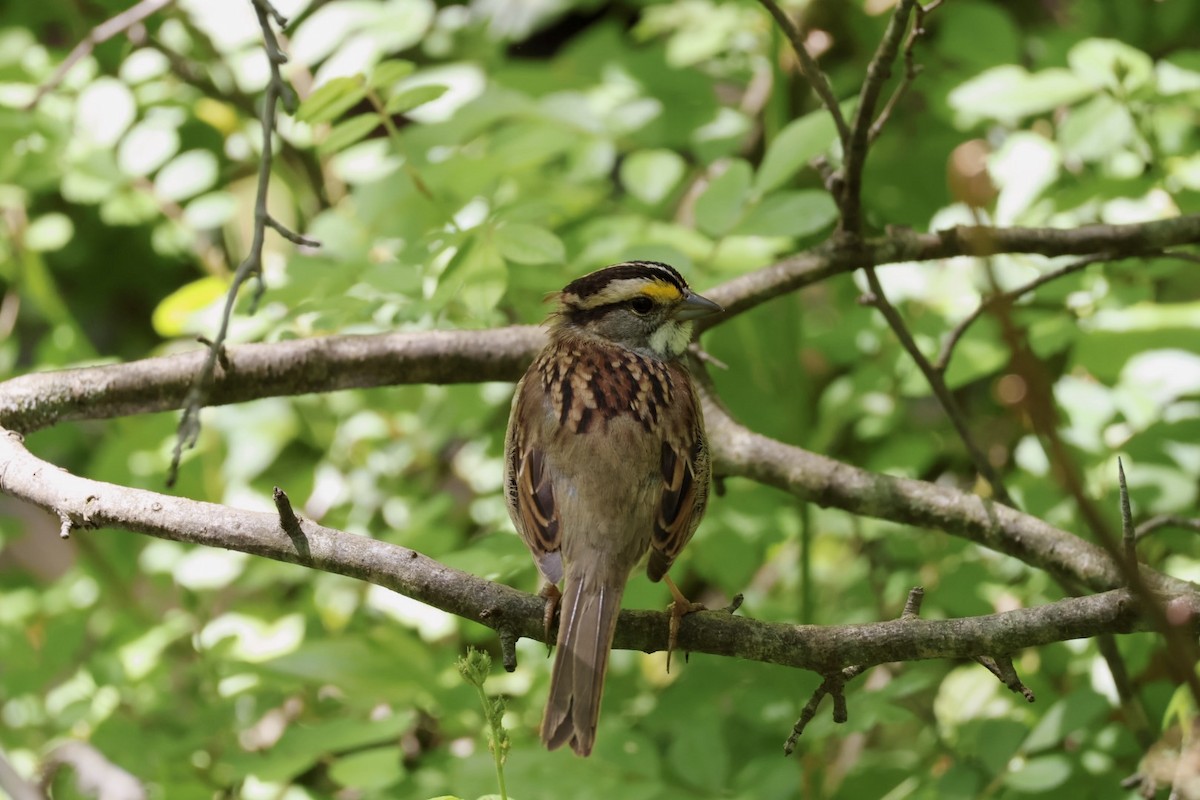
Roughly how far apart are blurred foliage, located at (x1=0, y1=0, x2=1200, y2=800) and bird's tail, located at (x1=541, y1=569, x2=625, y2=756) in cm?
48

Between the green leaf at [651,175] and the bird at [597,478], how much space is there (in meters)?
0.71

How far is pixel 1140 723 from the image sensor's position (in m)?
3.37

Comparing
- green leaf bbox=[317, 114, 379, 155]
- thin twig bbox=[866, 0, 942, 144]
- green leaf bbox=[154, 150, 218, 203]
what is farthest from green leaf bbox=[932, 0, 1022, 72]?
green leaf bbox=[154, 150, 218, 203]

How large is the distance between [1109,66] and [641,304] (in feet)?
5.12

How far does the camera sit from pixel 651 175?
14.5 ft

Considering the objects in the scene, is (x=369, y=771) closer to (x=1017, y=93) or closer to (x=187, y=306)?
(x=187, y=306)

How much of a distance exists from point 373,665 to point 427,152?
1.76 metres

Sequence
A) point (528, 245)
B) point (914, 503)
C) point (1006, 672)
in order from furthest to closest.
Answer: point (528, 245) < point (914, 503) < point (1006, 672)

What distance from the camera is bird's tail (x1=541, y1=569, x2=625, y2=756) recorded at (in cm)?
257

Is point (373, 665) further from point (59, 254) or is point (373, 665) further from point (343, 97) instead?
point (59, 254)

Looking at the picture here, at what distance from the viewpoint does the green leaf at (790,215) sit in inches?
137

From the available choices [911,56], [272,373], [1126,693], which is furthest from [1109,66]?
[272,373]

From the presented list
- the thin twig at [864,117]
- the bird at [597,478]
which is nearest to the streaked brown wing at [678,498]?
the bird at [597,478]

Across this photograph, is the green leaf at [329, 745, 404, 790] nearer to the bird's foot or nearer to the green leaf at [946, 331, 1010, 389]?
the bird's foot
